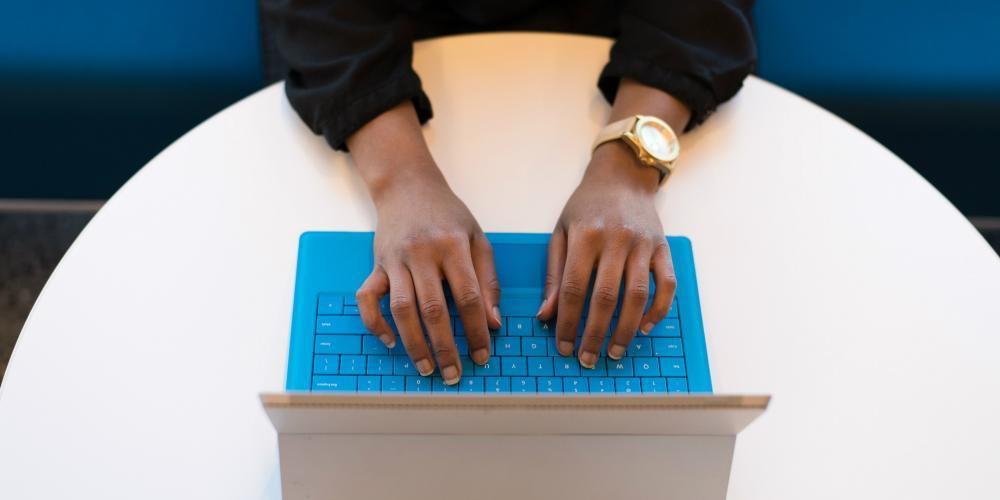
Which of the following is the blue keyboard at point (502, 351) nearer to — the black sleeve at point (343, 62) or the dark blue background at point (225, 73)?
the black sleeve at point (343, 62)

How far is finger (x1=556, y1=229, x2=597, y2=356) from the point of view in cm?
77

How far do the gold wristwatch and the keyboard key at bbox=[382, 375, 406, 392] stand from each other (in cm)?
33

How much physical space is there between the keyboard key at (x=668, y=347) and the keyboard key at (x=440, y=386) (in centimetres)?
17

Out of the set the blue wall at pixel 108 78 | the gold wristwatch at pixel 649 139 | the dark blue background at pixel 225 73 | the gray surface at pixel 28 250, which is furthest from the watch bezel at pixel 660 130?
the gray surface at pixel 28 250

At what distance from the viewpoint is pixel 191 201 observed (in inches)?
35.4

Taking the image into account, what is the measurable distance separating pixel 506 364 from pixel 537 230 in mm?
169

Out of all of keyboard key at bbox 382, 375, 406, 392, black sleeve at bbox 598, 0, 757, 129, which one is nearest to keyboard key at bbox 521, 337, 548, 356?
keyboard key at bbox 382, 375, 406, 392

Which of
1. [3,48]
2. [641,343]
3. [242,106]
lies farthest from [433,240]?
[3,48]

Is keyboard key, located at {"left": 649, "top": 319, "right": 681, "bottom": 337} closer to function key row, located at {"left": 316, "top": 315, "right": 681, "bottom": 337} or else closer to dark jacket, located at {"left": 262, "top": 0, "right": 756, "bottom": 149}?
function key row, located at {"left": 316, "top": 315, "right": 681, "bottom": 337}

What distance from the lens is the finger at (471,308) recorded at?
760 mm

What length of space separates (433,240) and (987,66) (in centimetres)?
114

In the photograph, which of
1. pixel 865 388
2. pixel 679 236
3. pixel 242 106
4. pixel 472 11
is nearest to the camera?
pixel 865 388

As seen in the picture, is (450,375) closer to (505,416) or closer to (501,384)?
(501,384)

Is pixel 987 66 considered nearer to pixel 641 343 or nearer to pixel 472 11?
pixel 472 11
